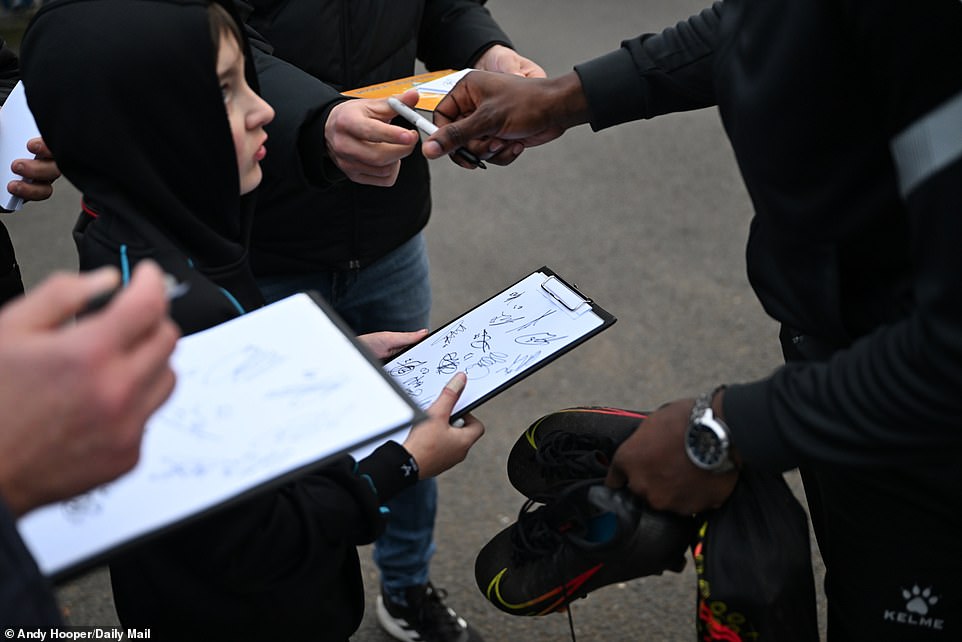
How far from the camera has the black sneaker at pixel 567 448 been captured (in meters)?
1.47

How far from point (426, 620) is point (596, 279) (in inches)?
70.9

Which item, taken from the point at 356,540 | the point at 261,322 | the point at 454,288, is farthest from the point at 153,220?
the point at 454,288

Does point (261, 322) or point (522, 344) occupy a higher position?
point (261, 322)

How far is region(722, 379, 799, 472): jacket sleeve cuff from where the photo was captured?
123 centimetres

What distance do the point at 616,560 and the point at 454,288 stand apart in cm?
255

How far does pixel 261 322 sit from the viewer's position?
1.17 m

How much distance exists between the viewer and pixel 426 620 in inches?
94.3

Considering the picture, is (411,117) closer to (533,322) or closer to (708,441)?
(533,322)


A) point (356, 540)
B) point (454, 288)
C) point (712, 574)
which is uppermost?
point (712, 574)

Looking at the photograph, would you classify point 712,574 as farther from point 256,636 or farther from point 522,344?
point 256,636

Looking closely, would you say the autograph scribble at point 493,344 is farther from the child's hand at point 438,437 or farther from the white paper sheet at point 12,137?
the white paper sheet at point 12,137

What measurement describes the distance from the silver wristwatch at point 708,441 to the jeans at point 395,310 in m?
1.06

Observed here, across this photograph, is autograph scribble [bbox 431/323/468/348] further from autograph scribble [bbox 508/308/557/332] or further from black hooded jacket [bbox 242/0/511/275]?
black hooded jacket [bbox 242/0/511/275]

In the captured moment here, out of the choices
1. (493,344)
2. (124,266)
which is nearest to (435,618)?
(493,344)
